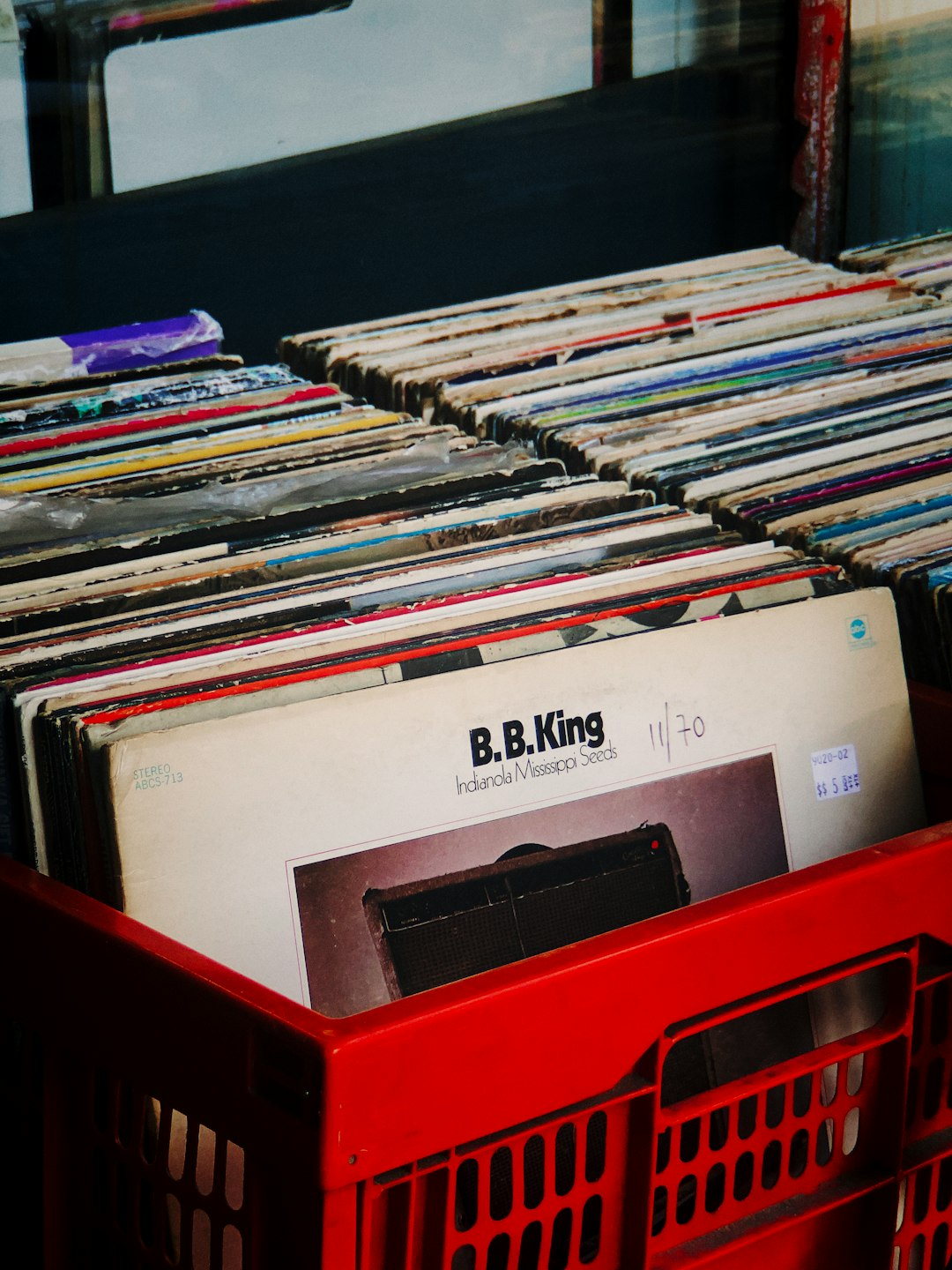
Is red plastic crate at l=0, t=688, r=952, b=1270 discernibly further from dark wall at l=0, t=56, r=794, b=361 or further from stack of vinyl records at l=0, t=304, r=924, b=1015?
dark wall at l=0, t=56, r=794, b=361

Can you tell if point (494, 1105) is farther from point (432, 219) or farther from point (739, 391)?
point (432, 219)


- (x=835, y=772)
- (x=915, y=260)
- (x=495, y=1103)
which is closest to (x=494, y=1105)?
(x=495, y=1103)

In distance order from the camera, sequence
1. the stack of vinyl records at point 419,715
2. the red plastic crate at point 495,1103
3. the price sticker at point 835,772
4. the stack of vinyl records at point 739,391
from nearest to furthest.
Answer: the red plastic crate at point 495,1103 → the stack of vinyl records at point 419,715 → the price sticker at point 835,772 → the stack of vinyl records at point 739,391

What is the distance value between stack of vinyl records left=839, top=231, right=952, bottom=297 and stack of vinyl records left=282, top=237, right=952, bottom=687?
3cm

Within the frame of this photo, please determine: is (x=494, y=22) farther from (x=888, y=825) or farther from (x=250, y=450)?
(x=888, y=825)

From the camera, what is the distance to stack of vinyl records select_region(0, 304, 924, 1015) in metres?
0.90

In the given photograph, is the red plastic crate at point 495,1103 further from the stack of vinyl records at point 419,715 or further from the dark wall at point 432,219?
the dark wall at point 432,219

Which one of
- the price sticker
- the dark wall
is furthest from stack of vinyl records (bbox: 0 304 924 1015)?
the dark wall

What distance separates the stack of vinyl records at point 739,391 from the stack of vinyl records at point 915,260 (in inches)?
1.0

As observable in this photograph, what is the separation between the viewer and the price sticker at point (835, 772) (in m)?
1.09

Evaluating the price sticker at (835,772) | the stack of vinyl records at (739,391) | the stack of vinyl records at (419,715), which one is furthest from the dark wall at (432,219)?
the price sticker at (835,772)

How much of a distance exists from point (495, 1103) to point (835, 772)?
1.48ft

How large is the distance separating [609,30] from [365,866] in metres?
1.86

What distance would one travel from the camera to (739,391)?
158 cm
